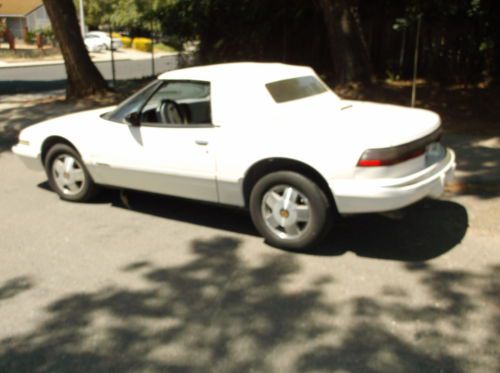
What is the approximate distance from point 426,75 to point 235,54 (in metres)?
5.68

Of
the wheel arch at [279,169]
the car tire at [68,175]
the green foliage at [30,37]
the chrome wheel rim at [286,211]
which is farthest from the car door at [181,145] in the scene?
the green foliage at [30,37]

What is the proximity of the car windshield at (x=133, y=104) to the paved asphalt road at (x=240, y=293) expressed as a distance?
1.01 metres

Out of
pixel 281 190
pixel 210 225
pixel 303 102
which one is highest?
pixel 303 102

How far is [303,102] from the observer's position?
5766mm

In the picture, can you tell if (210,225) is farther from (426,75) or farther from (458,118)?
(426,75)

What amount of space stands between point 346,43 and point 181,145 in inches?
305

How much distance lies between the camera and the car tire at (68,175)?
6562mm

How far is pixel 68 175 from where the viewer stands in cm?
665

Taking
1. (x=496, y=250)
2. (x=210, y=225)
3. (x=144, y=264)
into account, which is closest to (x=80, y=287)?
(x=144, y=264)

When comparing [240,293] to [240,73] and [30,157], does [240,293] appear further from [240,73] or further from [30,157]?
[30,157]

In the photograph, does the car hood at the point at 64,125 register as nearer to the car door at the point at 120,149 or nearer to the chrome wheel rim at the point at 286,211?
the car door at the point at 120,149

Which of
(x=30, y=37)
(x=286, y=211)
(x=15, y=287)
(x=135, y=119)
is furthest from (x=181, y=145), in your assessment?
(x=30, y=37)

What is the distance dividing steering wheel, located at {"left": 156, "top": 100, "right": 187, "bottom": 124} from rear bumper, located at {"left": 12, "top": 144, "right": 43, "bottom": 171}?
1776 millimetres

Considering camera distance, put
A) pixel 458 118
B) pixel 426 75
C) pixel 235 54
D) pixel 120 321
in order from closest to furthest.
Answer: pixel 120 321
pixel 458 118
pixel 426 75
pixel 235 54
